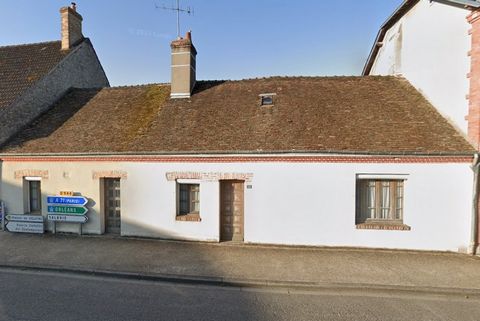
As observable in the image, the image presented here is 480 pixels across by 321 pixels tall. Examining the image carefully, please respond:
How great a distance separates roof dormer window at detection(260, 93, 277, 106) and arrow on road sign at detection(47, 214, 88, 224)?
771 cm

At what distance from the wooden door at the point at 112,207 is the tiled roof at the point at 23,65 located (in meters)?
5.77

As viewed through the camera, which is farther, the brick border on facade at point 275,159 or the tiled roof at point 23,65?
the tiled roof at point 23,65

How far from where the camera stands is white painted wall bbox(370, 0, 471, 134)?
8195 mm

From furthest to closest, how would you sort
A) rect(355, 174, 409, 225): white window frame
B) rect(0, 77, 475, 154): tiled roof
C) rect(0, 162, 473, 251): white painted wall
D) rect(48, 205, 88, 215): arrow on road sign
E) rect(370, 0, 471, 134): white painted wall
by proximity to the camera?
rect(48, 205, 88, 215): arrow on road sign
rect(0, 77, 475, 154): tiled roof
rect(370, 0, 471, 134): white painted wall
rect(355, 174, 409, 225): white window frame
rect(0, 162, 473, 251): white painted wall

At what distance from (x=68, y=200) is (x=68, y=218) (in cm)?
63

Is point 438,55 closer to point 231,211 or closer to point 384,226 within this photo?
point 384,226

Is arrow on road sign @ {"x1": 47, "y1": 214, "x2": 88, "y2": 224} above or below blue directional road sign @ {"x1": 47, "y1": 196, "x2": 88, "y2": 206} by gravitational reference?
below

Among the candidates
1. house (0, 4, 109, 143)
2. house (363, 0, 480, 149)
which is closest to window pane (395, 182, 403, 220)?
house (363, 0, 480, 149)

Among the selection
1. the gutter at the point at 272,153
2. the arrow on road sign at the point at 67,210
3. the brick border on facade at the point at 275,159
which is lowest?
the arrow on road sign at the point at 67,210

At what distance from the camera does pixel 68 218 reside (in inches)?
368

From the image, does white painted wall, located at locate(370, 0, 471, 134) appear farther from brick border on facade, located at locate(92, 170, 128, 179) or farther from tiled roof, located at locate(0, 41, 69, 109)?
tiled roof, located at locate(0, 41, 69, 109)

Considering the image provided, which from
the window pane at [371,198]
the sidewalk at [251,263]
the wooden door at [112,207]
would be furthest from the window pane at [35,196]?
the window pane at [371,198]

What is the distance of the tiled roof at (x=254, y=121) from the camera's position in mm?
8344

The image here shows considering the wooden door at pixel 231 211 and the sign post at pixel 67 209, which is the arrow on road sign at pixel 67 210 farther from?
the wooden door at pixel 231 211
